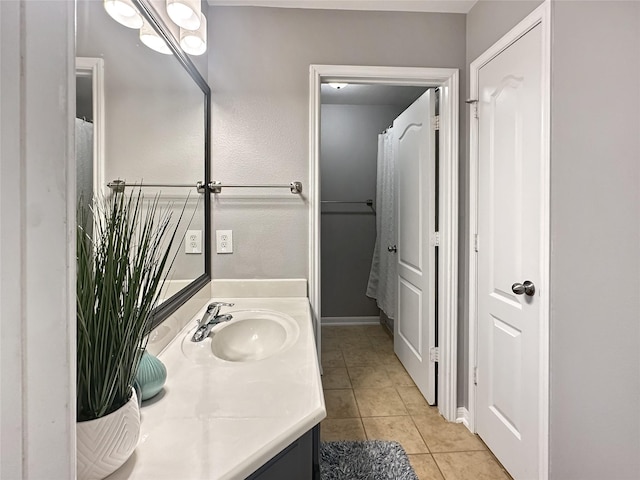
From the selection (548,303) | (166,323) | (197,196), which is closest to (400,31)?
(197,196)

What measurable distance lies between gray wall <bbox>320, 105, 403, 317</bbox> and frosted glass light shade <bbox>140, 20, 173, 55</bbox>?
2.54 metres

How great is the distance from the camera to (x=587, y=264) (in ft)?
4.35

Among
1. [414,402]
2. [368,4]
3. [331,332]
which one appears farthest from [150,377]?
[331,332]

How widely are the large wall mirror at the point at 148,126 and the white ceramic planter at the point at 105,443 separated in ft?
1.52

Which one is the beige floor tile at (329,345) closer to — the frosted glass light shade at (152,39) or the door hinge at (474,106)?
the door hinge at (474,106)

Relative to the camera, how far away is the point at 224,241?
1.95m

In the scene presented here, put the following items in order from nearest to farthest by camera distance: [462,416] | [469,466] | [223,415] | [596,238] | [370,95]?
1. [223,415]
2. [596,238]
3. [469,466]
4. [462,416]
5. [370,95]

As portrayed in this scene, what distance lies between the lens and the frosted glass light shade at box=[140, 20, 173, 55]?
1154 millimetres

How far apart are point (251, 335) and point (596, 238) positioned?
142 cm

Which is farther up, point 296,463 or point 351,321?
point 296,463

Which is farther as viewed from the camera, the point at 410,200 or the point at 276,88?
the point at 410,200

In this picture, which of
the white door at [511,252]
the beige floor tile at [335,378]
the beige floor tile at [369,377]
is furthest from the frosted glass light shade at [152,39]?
the beige floor tile at [369,377]

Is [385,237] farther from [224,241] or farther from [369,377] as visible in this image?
[224,241]

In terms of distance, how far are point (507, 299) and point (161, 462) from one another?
62.3 inches
